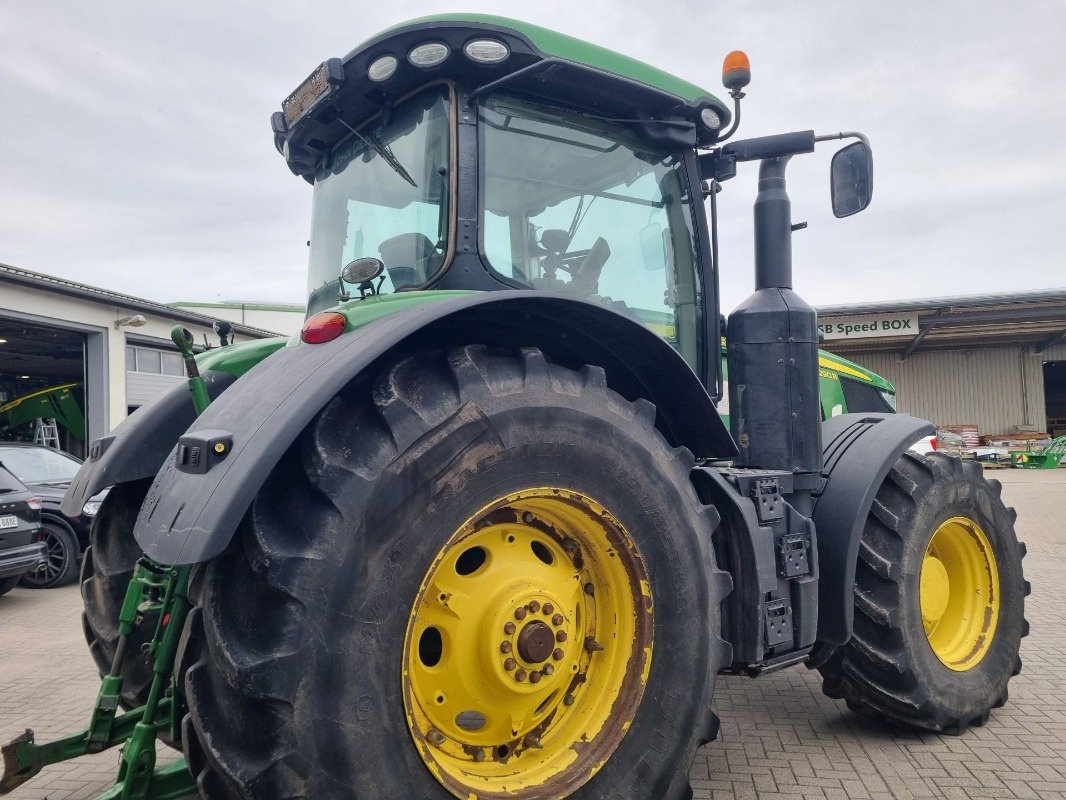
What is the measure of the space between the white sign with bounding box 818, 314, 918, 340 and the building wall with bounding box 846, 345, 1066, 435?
9.82ft

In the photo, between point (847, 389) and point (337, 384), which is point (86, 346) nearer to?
point (847, 389)

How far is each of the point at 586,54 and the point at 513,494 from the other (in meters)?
1.75

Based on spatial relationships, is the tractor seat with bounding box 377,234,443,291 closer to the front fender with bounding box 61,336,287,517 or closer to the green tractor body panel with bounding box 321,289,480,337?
the green tractor body panel with bounding box 321,289,480,337

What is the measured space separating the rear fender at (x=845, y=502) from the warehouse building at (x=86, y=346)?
1169cm

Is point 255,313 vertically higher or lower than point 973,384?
higher

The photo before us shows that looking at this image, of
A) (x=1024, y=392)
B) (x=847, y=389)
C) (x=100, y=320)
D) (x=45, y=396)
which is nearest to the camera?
(x=847, y=389)

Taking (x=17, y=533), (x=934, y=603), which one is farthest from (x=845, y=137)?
(x=17, y=533)

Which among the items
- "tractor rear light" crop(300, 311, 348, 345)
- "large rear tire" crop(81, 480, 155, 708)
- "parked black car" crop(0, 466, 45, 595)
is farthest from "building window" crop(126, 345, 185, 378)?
"tractor rear light" crop(300, 311, 348, 345)

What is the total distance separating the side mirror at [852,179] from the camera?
3311 millimetres

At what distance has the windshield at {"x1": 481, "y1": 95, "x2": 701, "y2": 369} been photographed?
287 cm

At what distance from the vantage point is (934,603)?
12.0 feet

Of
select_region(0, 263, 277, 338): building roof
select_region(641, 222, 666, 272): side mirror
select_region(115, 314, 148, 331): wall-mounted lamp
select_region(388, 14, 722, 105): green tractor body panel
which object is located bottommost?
select_region(641, 222, 666, 272): side mirror

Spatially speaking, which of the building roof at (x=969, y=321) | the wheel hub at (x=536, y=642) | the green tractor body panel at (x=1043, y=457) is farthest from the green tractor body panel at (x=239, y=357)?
the green tractor body panel at (x=1043, y=457)

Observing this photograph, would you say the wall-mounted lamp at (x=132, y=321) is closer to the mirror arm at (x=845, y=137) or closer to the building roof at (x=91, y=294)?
the building roof at (x=91, y=294)
